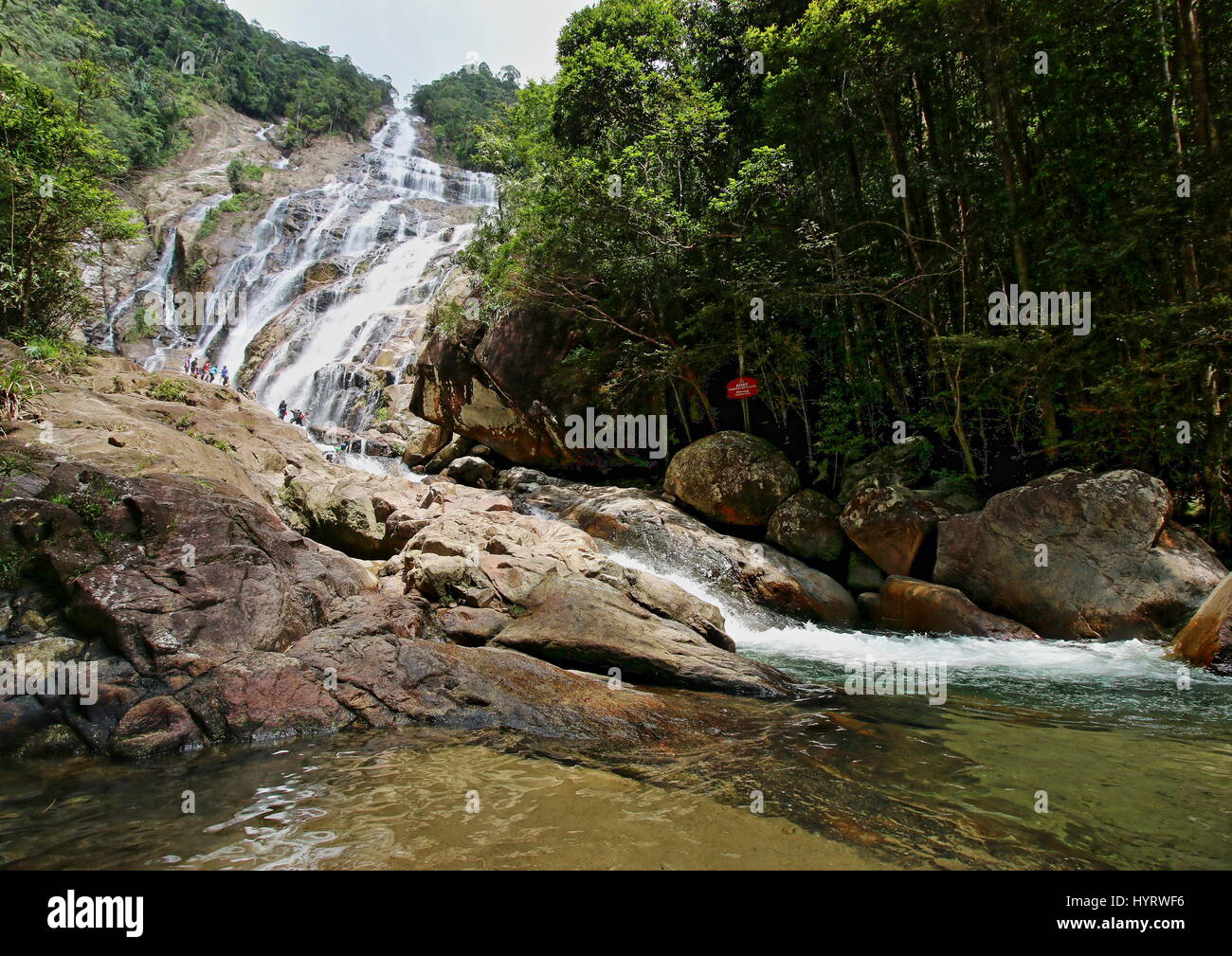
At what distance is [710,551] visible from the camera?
35.6 feet

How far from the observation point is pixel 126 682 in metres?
4.19

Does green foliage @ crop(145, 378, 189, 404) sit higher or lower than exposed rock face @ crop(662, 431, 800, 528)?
higher

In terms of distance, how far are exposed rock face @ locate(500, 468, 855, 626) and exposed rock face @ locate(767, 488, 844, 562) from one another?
324 mm

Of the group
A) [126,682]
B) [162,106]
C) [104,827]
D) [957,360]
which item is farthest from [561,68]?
[162,106]

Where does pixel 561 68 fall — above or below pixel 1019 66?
above

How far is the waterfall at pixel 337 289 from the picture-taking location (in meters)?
24.5

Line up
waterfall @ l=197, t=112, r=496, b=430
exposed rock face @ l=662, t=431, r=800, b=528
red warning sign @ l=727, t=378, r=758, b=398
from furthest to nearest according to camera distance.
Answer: waterfall @ l=197, t=112, r=496, b=430
red warning sign @ l=727, t=378, r=758, b=398
exposed rock face @ l=662, t=431, r=800, b=528

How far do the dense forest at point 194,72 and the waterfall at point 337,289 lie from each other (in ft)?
57.6

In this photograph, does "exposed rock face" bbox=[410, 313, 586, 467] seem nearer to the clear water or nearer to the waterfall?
the waterfall

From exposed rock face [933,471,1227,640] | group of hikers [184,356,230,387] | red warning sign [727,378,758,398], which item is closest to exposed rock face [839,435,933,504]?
exposed rock face [933,471,1227,640]

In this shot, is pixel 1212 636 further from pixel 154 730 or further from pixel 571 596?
pixel 154 730

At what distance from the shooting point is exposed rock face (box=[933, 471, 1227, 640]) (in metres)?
7.57
